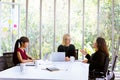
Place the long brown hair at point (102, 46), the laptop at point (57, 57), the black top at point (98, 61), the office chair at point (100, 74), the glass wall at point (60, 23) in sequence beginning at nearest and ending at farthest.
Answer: the office chair at point (100, 74) < the black top at point (98, 61) < the long brown hair at point (102, 46) < the laptop at point (57, 57) < the glass wall at point (60, 23)

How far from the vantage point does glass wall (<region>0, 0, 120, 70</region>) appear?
5.91 m

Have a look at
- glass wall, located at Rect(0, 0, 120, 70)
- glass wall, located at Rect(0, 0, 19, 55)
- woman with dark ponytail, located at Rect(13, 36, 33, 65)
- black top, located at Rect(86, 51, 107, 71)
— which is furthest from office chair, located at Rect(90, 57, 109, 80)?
glass wall, located at Rect(0, 0, 19, 55)

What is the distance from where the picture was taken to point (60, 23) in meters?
6.08

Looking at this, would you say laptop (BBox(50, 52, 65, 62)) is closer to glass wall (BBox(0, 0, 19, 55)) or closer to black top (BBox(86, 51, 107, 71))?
black top (BBox(86, 51, 107, 71))

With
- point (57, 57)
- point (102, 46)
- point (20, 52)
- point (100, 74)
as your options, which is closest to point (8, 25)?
point (20, 52)

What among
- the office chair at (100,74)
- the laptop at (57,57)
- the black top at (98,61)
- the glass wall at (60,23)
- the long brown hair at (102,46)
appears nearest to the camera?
the office chair at (100,74)

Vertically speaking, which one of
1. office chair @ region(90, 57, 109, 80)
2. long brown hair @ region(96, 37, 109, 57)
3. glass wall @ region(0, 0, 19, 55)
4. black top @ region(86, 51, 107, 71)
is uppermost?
glass wall @ region(0, 0, 19, 55)

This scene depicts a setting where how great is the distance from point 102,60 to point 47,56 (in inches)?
41.9

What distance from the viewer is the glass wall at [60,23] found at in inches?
233

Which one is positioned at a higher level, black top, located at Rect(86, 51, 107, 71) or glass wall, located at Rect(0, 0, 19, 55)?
glass wall, located at Rect(0, 0, 19, 55)

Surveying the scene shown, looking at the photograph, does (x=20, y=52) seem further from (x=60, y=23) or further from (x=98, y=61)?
(x=60, y=23)

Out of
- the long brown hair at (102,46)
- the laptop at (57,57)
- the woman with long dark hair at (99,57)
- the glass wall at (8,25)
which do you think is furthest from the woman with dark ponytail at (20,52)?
the glass wall at (8,25)

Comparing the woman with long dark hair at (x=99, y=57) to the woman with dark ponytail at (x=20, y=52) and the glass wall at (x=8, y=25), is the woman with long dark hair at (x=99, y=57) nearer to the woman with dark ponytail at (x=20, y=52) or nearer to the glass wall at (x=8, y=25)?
the woman with dark ponytail at (x=20, y=52)

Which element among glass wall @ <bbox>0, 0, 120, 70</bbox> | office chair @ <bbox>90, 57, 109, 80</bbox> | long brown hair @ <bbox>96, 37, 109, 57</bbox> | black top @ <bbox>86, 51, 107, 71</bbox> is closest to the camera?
office chair @ <bbox>90, 57, 109, 80</bbox>
